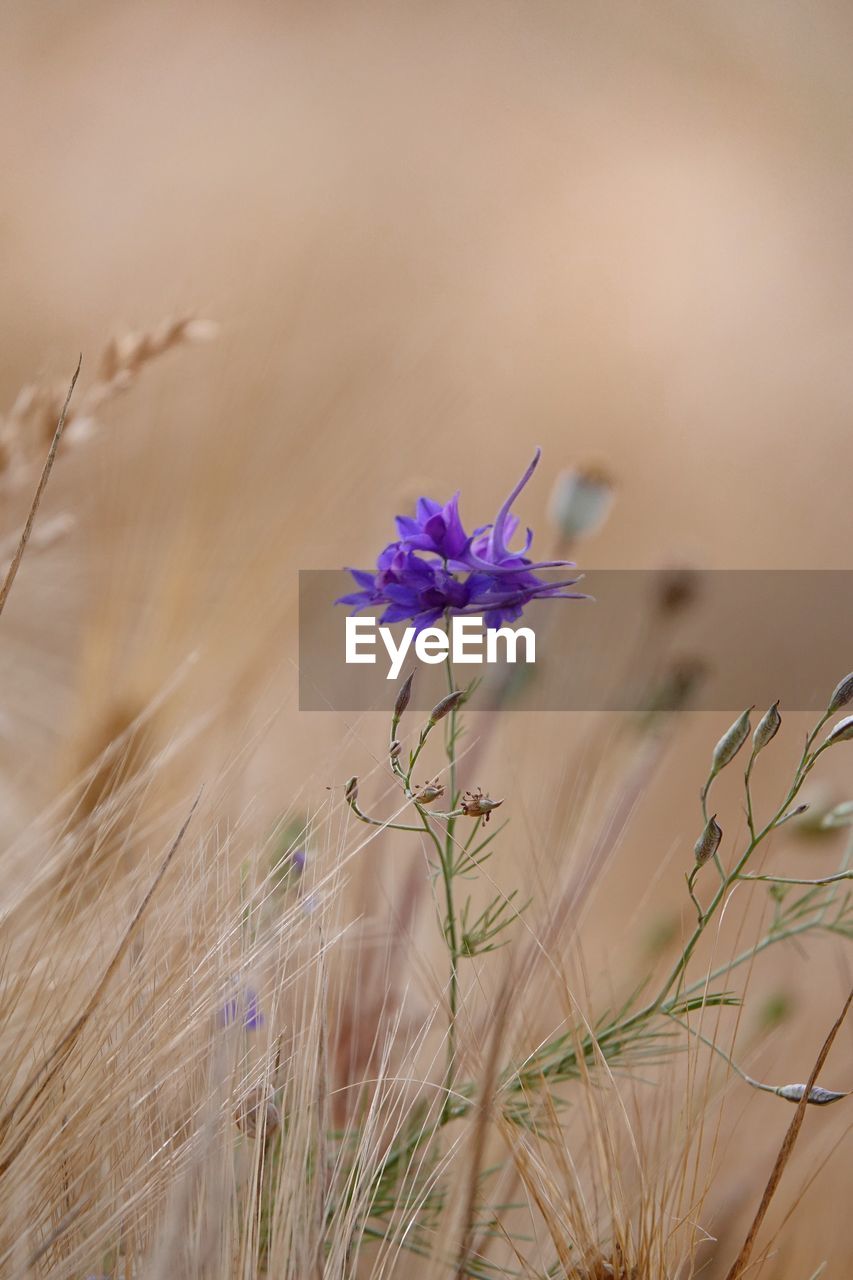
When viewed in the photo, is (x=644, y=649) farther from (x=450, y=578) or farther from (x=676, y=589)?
(x=450, y=578)

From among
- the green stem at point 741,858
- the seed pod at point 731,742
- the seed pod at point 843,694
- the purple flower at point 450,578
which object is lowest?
the green stem at point 741,858

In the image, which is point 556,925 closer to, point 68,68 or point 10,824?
point 10,824

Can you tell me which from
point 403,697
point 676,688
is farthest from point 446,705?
point 676,688

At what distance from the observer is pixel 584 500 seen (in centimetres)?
41

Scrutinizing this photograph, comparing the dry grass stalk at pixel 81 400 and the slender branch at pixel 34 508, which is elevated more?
the dry grass stalk at pixel 81 400

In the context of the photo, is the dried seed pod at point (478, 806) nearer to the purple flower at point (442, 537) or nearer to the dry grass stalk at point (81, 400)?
the purple flower at point (442, 537)

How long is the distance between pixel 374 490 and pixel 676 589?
473 millimetres

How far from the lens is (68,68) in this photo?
980 millimetres

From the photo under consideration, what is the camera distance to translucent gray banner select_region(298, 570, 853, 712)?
35 cm

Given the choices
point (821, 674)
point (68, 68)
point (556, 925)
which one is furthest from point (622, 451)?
point (556, 925)

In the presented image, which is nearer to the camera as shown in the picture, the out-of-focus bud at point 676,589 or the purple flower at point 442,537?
the purple flower at point 442,537

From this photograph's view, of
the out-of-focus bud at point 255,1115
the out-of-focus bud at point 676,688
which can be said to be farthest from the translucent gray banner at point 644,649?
the out-of-focus bud at point 255,1115

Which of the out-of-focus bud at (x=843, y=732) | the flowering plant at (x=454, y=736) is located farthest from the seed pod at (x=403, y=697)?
the out-of-focus bud at (x=843, y=732)

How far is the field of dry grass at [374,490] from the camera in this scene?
10.0 inches
